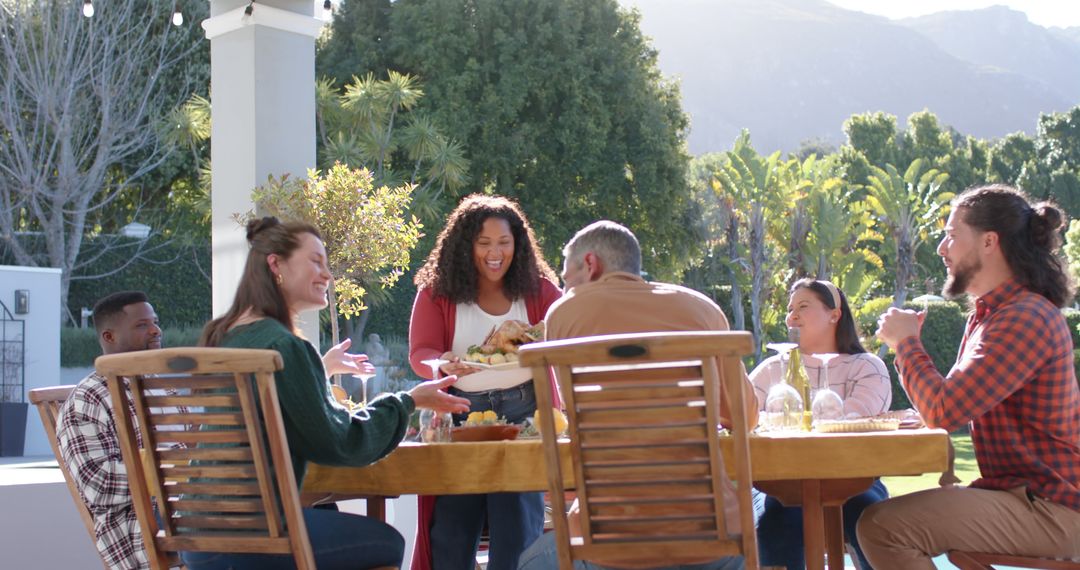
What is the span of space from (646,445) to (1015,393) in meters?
1.28

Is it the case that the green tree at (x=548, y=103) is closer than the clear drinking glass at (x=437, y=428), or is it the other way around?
the clear drinking glass at (x=437, y=428)

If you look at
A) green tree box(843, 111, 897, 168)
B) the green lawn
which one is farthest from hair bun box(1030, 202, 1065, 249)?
green tree box(843, 111, 897, 168)

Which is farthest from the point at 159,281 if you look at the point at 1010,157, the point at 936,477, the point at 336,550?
the point at 1010,157

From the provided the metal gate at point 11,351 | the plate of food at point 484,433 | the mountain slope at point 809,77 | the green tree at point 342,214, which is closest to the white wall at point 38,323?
the metal gate at point 11,351

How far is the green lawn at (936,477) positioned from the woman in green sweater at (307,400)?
838cm

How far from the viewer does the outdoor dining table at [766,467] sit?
296cm

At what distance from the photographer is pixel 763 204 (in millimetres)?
→ 29969

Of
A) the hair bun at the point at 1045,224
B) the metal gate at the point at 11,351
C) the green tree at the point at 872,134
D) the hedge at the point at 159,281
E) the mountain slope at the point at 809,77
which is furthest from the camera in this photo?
the mountain slope at the point at 809,77

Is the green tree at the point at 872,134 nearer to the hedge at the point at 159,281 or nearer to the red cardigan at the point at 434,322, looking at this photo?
the hedge at the point at 159,281

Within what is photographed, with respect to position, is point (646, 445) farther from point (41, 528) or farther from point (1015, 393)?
point (41, 528)

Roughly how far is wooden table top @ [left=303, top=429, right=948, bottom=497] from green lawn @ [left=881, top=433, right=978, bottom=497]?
8011mm

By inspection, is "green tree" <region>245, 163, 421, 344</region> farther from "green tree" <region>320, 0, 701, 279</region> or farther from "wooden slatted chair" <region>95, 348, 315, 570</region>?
"green tree" <region>320, 0, 701, 279</region>

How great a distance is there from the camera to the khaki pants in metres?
3.18

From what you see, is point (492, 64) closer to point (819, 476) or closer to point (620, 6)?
point (620, 6)
